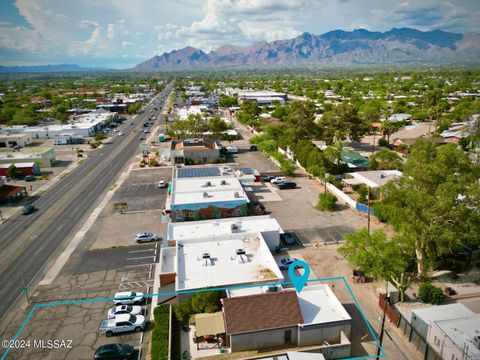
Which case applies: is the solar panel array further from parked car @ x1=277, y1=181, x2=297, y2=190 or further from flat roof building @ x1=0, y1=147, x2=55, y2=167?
flat roof building @ x1=0, y1=147, x2=55, y2=167

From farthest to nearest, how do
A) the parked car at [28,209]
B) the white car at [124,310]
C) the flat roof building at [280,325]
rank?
the parked car at [28,209] → the white car at [124,310] → the flat roof building at [280,325]

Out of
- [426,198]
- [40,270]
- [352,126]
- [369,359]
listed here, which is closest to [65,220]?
[40,270]

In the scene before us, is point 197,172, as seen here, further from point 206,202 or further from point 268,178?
point 268,178

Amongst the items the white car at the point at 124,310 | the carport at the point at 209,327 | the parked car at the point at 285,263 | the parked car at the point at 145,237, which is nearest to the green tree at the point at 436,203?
the parked car at the point at 285,263

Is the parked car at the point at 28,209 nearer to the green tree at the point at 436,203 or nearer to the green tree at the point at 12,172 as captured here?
the green tree at the point at 12,172

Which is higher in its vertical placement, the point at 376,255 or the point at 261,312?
the point at 376,255

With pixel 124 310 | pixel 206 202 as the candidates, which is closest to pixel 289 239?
pixel 206 202
